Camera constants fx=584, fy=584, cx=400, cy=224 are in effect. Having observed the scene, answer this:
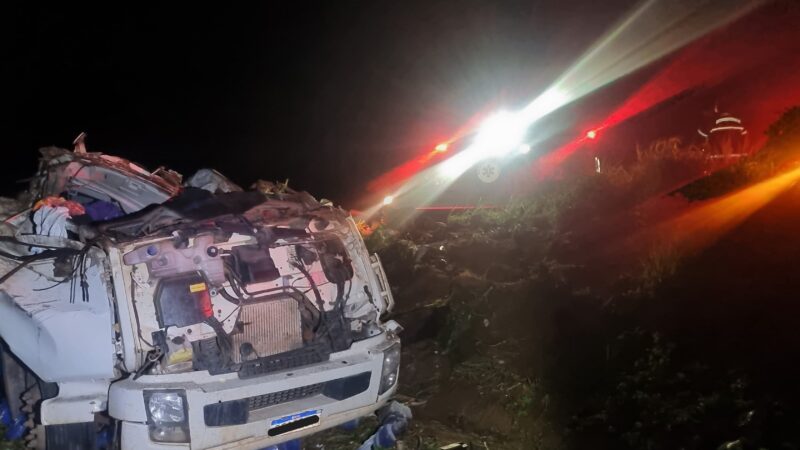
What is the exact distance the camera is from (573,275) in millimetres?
5816

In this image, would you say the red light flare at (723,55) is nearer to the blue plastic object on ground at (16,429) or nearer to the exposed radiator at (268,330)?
the exposed radiator at (268,330)

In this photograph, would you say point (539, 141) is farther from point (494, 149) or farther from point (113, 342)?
point (113, 342)

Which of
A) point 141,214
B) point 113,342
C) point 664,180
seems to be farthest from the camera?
point 664,180

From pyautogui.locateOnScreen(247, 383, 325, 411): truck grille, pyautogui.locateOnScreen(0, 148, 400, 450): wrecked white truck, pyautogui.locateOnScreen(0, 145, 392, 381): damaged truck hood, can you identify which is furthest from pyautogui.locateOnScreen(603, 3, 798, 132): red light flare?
pyautogui.locateOnScreen(247, 383, 325, 411): truck grille

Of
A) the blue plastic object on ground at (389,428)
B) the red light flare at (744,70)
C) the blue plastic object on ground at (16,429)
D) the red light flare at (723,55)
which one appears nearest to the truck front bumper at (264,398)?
the blue plastic object on ground at (389,428)

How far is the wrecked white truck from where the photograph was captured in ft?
10.6

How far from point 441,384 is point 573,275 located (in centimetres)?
178

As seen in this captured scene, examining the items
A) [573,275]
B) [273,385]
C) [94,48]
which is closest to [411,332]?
[573,275]

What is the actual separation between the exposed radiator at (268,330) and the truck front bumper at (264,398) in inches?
10.2

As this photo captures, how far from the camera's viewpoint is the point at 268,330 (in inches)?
149

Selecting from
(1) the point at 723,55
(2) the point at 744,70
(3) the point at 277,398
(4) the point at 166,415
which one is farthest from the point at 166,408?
(1) the point at 723,55

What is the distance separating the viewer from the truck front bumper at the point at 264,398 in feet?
10.4

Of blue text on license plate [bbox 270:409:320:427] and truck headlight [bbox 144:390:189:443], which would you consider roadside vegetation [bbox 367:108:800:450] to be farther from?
truck headlight [bbox 144:390:189:443]

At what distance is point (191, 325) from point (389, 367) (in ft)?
4.36
